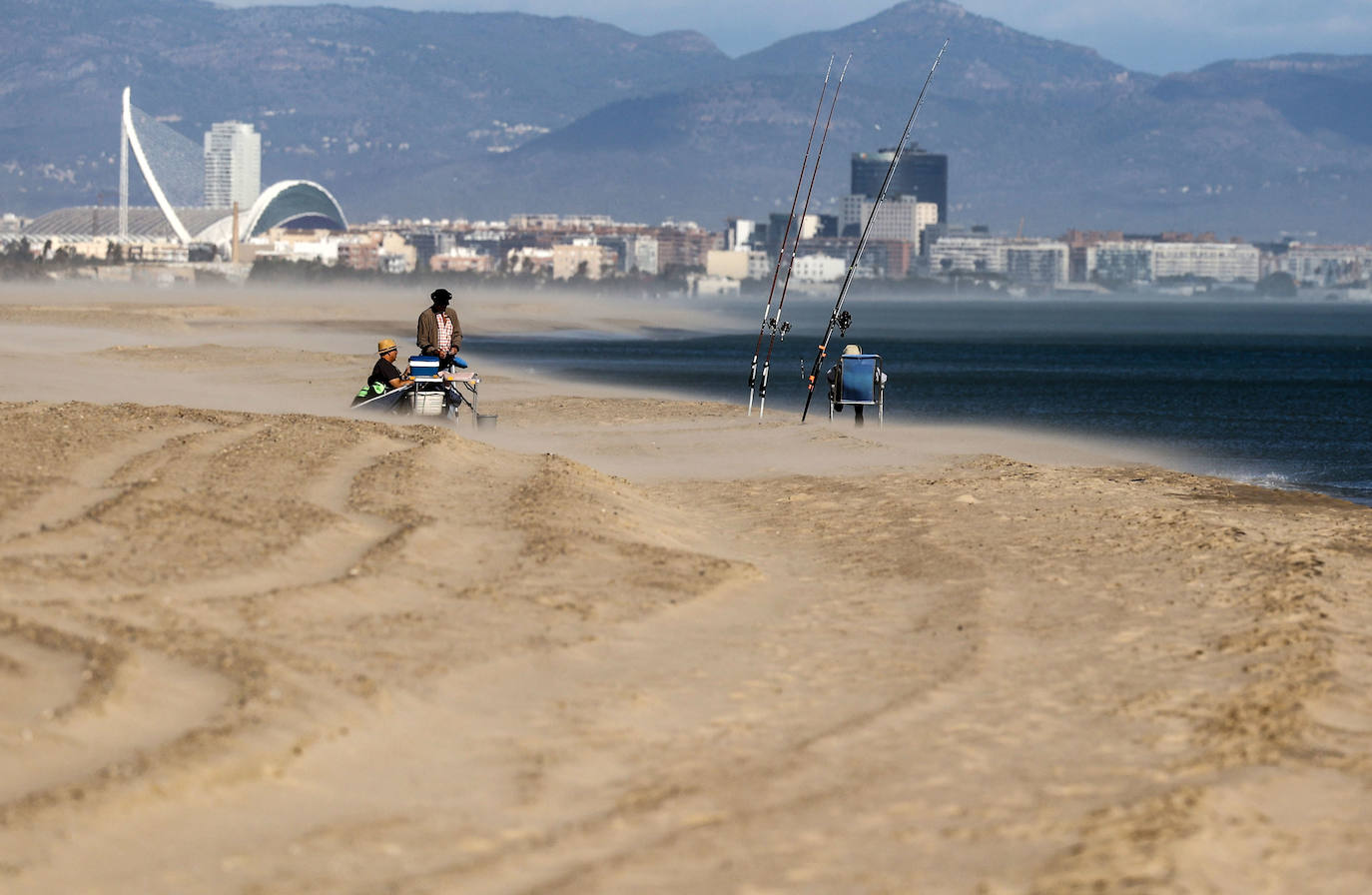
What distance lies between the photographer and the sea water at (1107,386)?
2298cm

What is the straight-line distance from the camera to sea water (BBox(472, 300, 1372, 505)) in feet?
75.4

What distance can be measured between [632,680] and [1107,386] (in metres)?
35.3

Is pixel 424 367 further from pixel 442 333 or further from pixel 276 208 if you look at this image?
pixel 276 208

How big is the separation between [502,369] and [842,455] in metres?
20.3

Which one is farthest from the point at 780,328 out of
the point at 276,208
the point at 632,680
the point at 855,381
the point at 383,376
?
the point at 276,208

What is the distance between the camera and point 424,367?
15133 millimetres

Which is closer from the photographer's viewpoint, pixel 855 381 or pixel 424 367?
pixel 424 367

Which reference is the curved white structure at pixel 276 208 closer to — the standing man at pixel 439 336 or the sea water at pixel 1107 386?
the sea water at pixel 1107 386

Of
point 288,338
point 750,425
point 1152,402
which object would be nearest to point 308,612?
point 750,425

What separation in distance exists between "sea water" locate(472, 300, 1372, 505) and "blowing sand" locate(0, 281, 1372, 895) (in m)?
8.64

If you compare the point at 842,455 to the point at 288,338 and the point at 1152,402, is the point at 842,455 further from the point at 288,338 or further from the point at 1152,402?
the point at 288,338

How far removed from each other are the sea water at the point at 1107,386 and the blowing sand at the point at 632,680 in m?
8.64

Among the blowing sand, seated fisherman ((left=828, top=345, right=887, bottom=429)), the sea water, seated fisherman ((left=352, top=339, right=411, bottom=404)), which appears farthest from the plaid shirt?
the sea water

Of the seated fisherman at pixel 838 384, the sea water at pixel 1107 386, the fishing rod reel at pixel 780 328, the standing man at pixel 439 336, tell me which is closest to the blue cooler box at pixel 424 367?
the standing man at pixel 439 336
